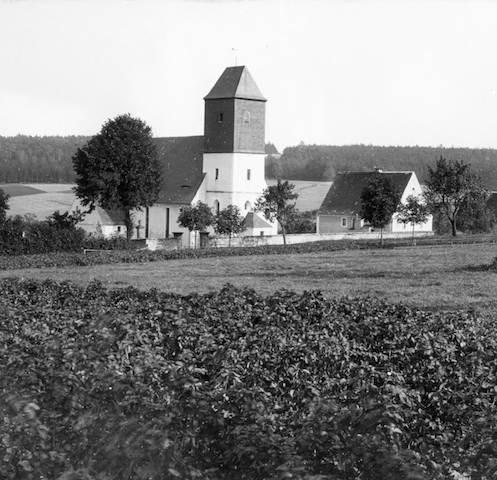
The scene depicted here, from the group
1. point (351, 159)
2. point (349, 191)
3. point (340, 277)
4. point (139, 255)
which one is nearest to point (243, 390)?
point (340, 277)

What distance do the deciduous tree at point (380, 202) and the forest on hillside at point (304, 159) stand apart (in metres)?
68.3

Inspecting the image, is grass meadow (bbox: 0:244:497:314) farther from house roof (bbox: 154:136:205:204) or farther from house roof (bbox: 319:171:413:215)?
house roof (bbox: 319:171:413:215)

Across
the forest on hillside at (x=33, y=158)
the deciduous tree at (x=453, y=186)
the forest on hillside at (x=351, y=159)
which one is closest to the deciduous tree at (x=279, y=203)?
the deciduous tree at (x=453, y=186)

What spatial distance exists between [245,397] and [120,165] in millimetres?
55301

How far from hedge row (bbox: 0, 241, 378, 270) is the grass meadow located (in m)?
2.10

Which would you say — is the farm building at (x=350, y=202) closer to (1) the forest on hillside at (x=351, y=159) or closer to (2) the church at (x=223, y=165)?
(2) the church at (x=223, y=165)

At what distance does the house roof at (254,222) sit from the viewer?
7362 cm

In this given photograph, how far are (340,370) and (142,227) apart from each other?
6851 centimetres

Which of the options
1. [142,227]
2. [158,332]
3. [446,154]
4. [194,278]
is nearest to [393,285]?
[194,278]

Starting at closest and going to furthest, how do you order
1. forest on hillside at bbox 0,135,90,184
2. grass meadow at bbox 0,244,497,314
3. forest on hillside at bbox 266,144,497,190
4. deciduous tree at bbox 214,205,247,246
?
grass meadow at bbox 0,244,497,314
deciduous tree at bbox 214,205,247,246
forest on hillside at bbox 0,135,90,184
forest on hillside at bbox 266,144,497,190

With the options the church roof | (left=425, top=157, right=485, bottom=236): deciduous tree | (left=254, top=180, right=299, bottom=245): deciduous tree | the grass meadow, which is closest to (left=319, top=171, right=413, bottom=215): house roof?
(left=425, top=157, right=485, bottom=236): deciduous tree

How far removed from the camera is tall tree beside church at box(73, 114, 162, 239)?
205 ft

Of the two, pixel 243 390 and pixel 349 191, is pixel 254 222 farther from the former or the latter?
pixel 243 390

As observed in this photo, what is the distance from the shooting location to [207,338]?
1214 centimetres
